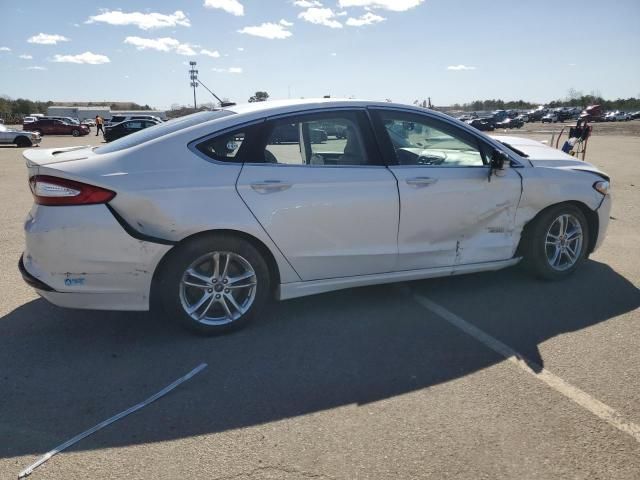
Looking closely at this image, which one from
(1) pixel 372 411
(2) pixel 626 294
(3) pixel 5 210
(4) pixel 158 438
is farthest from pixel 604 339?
(3) pixel 5 210

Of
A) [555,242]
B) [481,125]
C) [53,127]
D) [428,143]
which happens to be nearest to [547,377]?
[555,242]

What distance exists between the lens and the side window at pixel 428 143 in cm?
418

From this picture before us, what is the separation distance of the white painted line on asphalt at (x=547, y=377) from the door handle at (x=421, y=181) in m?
1.03

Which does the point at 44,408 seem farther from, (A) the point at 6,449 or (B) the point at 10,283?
(B) the point at 10,283

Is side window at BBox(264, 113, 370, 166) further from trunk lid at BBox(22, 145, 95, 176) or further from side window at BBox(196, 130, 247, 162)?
trunk lid at BBox(22, 145, 95, 176)

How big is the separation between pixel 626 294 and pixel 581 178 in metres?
1.11

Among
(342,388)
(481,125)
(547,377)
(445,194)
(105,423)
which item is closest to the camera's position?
(105,423)

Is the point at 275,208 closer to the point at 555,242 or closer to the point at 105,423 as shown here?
the point at 105,423

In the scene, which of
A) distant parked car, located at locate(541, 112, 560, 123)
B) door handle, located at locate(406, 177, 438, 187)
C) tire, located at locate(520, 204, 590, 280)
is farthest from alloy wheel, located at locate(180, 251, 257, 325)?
distant parked car, located at locate(541, 112, 560, 123)

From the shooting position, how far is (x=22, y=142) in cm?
2734

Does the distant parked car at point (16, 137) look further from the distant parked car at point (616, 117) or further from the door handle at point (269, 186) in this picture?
the distant parked car at point (616, 117)

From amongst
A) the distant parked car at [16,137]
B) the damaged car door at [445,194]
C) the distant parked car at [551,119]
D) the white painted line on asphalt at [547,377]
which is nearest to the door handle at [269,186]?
the damaged car door at [445,194]

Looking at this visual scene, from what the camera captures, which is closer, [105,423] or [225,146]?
[105,423]

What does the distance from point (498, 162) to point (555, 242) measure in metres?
1.09
